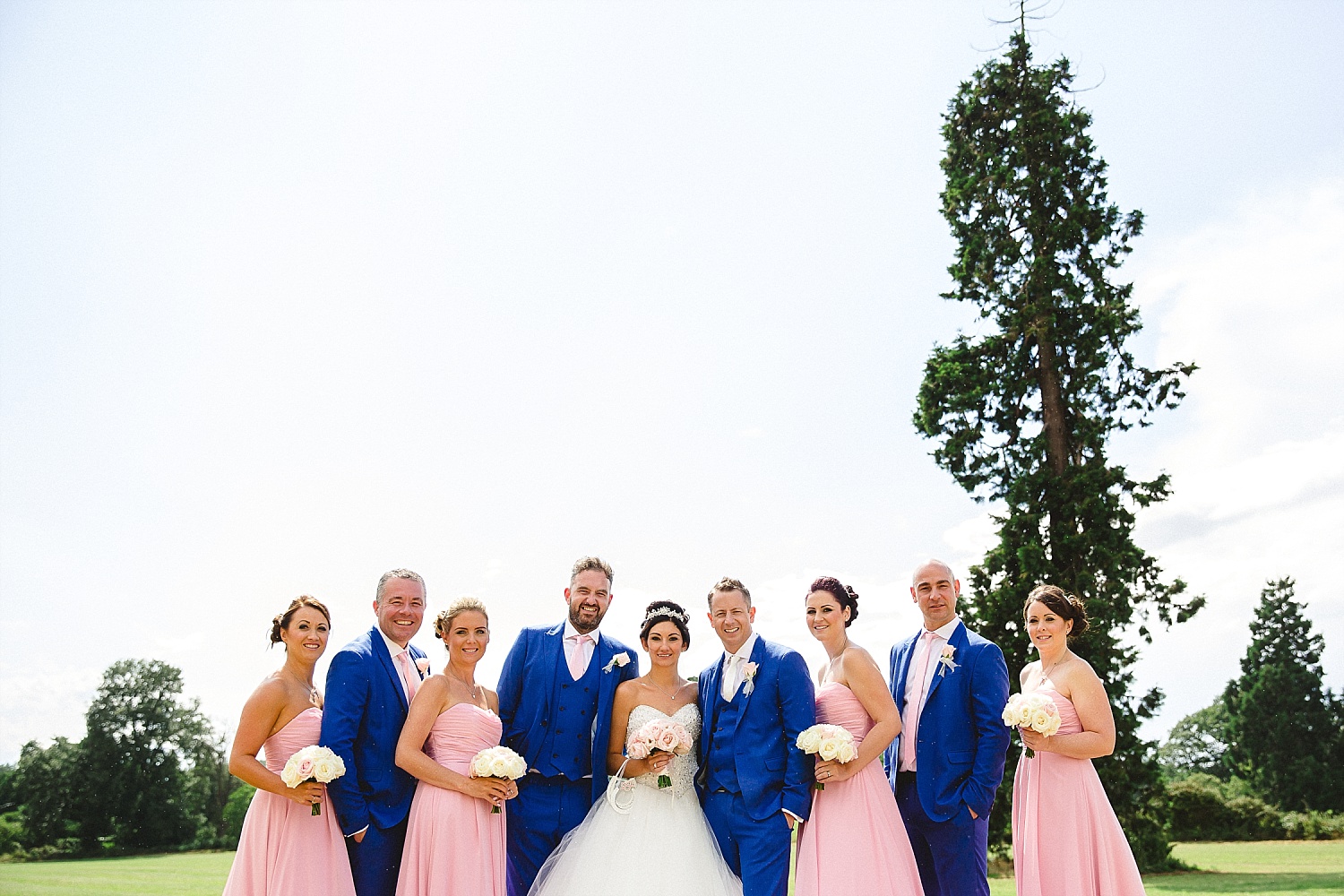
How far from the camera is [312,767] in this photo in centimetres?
556

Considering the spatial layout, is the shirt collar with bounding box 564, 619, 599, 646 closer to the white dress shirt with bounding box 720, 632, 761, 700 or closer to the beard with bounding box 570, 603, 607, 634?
the beard with bounding box 570, 603, 607, 634

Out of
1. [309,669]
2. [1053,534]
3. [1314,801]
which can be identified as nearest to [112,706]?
[1053,534]

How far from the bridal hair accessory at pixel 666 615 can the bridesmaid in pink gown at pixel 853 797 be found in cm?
86

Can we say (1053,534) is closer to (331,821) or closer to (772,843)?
(772,843)

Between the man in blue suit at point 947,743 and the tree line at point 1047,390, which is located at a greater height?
the tree line at point 1047,390

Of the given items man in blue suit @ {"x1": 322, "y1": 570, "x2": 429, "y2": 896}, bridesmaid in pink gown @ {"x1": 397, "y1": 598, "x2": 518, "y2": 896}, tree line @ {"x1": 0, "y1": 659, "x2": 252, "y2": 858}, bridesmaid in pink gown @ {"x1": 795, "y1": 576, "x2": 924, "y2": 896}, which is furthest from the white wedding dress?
tree line @ {"x1": 0, "y1": 659, "x2": 252, "y2": 858}

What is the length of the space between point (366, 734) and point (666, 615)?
2.10 metres

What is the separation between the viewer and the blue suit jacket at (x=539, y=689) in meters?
6.52

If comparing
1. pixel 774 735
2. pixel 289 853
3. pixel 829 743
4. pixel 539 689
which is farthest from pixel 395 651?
pixel 829 743

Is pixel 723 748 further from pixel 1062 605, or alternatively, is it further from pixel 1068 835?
pixel 1062 605

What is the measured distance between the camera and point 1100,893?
624 cm

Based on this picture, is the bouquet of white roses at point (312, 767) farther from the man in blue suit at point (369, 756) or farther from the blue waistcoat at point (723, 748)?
the blue waistcoat at point (723, 748)

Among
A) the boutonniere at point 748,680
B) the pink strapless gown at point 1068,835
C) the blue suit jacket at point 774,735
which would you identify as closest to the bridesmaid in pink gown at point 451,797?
the blue suit jacket at point 774,735

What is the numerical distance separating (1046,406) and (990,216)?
501 cm
